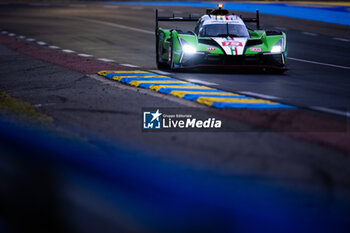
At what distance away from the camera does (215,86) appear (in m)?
11.3

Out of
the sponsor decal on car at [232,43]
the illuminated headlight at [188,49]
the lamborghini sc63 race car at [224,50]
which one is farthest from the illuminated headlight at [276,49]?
the illuminated headlight at [188,49]

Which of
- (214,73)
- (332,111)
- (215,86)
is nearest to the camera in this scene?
(332,111)

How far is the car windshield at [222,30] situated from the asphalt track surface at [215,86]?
827mm

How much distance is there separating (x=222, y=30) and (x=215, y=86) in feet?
10.0

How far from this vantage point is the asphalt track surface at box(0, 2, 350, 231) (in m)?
5.73

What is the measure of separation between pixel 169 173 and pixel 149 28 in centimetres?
2266

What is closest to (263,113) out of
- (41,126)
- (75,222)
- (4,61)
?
(41,126)

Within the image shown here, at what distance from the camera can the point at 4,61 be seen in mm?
15688

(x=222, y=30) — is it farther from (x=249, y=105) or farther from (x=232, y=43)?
(x=249, y=105)

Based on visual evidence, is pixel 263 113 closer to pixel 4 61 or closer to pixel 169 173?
pixel 169 173

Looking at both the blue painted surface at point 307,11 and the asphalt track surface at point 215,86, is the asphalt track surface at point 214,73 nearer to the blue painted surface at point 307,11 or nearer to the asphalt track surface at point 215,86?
the asphalt track surface at point 215,86

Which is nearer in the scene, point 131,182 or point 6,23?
point 131,182

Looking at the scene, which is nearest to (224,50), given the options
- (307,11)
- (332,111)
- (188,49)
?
(188,49)

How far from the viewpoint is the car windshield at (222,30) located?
45.7 ft
